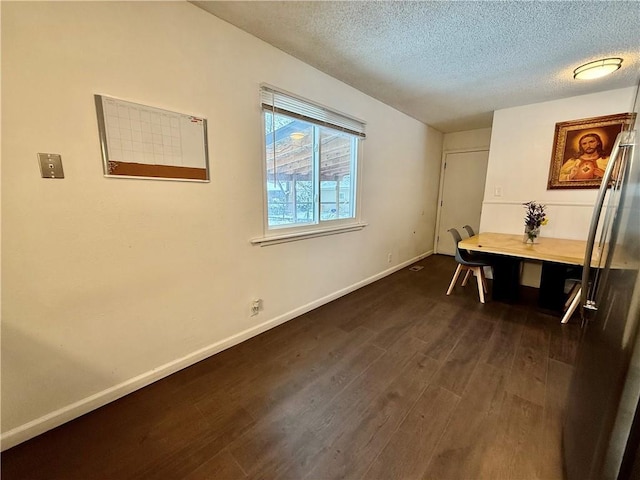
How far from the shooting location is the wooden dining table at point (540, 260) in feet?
7.61

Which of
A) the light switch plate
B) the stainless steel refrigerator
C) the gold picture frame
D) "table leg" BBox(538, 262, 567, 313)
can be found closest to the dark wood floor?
the stainless steel refrigerator

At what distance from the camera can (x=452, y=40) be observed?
1.86 m

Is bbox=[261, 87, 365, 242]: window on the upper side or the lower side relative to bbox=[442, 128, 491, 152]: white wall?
lower

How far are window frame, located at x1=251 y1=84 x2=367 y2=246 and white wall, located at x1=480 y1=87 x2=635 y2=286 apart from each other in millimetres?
1962

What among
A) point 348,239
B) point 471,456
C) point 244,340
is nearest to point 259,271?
point 244,340

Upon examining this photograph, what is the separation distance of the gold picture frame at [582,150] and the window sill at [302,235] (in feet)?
8.00

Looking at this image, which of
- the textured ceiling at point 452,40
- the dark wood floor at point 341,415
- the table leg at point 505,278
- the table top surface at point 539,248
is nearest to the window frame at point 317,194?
the textured ceiling at point 452,40

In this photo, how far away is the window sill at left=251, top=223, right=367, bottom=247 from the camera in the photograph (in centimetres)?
211

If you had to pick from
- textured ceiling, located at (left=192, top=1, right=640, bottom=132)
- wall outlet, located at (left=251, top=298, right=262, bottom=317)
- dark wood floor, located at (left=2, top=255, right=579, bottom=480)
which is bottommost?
dark wood floor, located at (left=2, top=255, right=579, bottom=480)

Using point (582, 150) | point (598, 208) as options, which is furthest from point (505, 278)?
point (598, 208)

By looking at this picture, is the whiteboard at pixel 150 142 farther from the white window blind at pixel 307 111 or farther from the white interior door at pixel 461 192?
the white interior door at pixel 461 192

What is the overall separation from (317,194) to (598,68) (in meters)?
2.61

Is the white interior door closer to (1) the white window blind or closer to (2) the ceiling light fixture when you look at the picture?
(2) the ceiling light fixture

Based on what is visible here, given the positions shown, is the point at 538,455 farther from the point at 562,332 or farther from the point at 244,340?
the point at 244,340
